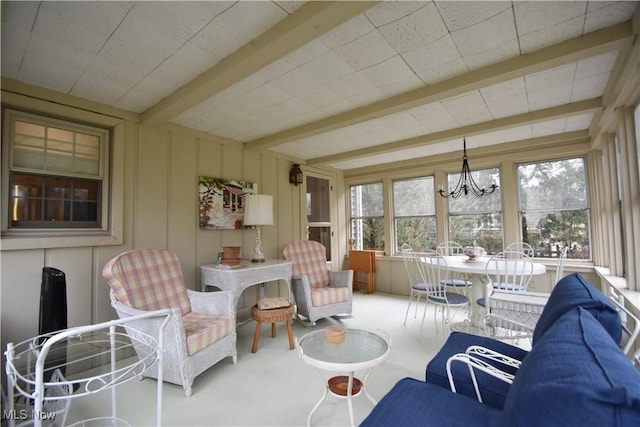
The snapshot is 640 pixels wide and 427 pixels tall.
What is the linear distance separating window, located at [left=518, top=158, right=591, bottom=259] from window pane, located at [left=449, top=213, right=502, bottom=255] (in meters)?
Result: 0.34

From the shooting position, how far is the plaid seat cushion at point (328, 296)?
3527mm

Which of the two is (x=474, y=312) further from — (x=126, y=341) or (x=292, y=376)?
(x=126, y=341)

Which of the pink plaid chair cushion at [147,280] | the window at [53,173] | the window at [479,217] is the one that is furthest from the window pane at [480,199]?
the window at [53,173]

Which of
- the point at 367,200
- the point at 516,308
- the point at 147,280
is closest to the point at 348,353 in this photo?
the point at 516,308

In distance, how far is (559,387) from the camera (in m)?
0.70

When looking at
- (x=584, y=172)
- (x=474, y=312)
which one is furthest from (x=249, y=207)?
(x=584, y=172)

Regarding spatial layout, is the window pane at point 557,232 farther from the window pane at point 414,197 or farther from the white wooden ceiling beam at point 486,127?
the white wooden ceiling beam at point 486,127

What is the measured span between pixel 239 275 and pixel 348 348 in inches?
58.6

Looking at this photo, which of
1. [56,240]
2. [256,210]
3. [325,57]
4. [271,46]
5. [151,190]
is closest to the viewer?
[271,46]

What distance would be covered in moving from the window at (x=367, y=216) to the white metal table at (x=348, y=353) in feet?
11.9

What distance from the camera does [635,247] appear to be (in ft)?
7.39

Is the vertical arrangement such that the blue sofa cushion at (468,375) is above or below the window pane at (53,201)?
below

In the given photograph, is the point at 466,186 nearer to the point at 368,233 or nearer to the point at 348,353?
the point at 368,233

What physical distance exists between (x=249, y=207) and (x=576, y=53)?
3.16 meters
